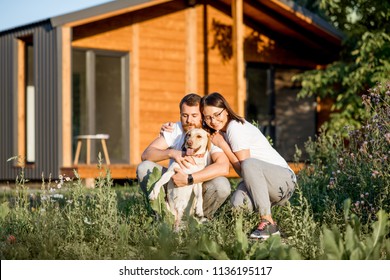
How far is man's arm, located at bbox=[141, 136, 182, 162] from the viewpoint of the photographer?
5500 millimetres

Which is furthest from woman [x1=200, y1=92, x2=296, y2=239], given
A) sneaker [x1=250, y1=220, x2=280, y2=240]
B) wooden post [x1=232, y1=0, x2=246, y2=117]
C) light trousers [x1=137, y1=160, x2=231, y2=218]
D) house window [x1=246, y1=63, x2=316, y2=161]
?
house window [x1=246, y1=63, x2=316, y2=161]

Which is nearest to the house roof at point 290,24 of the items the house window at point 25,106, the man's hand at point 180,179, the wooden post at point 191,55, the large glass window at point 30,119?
the wooden post at point 191,55

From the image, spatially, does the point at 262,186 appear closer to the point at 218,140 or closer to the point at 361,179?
the point at 218,140

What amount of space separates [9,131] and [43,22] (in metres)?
2.29

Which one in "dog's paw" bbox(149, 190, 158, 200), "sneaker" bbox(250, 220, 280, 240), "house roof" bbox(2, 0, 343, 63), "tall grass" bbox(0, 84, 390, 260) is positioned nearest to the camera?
"tall grass" bbox(0, 84, 390, 260)

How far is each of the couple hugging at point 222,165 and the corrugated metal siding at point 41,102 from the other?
6361mm

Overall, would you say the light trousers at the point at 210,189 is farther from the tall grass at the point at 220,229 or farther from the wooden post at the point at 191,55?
the wooden post at the point at 191,55

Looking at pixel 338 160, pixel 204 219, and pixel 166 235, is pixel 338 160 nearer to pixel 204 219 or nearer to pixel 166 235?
pixel 204 219

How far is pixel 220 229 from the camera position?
4691mm

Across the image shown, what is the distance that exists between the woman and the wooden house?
629 centimetres

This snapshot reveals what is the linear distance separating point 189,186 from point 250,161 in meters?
0.51

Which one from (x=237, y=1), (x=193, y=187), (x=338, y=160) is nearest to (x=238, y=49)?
(x=237, y=1)

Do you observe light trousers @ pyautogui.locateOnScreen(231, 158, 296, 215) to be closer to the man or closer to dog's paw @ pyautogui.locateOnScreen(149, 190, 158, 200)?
the man

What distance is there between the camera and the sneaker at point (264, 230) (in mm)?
5054
